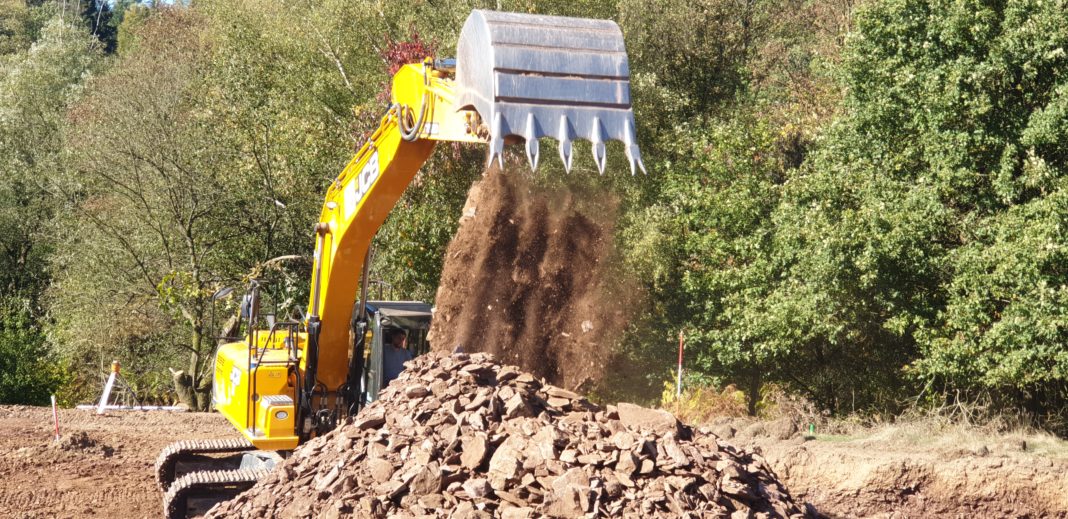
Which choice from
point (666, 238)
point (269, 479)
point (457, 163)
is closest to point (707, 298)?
point (666, 238)

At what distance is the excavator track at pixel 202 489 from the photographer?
9.41 metres

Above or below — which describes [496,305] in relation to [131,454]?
above

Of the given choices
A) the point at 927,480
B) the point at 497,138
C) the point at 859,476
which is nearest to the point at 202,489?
the point at 497,138

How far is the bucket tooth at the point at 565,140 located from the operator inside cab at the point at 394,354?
3.50m

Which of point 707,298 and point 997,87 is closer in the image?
point 997,87

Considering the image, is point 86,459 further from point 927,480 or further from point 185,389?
point 927,480

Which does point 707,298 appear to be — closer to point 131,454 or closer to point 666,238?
point 666,238

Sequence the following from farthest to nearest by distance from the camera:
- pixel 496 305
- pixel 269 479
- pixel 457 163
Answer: pixel 457 163
pixel 496 305
pixel 269 479

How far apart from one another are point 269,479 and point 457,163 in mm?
9922

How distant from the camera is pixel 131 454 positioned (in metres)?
13.5

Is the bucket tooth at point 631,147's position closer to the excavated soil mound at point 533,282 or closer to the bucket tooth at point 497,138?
the bucket tooth at point 497,138

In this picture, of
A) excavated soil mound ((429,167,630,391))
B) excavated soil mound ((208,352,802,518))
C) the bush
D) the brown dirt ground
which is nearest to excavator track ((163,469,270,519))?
the brown dirt ground

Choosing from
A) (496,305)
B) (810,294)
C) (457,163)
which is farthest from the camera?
(457,163)

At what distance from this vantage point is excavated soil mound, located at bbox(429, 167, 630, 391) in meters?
15.8
